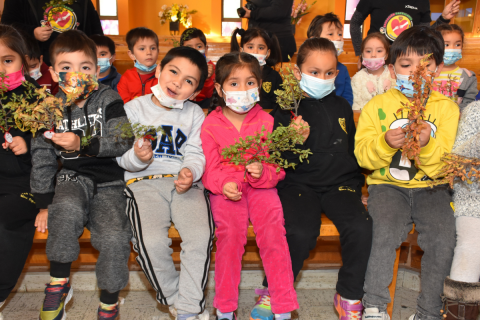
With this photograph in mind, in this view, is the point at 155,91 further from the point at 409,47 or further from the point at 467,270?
the point at 467,270

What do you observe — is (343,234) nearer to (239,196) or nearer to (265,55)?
(239,196)

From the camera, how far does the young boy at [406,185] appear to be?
2.12 metres

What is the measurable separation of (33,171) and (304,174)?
1.74m

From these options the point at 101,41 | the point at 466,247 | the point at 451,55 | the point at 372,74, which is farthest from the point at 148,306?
the point at 451,55

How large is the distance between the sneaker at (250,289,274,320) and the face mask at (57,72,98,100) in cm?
163

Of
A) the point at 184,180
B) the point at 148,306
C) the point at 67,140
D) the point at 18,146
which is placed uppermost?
the point at 67,140

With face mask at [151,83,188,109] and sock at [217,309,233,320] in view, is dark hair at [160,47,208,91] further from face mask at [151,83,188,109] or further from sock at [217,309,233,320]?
sock at [217,309,233,320]

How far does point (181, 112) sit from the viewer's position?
2.56m

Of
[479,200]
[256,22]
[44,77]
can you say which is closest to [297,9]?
[256,22]

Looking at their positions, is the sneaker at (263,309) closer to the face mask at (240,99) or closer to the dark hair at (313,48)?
the face mask at (240,99)

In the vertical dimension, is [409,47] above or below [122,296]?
above

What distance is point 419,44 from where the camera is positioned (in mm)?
2461

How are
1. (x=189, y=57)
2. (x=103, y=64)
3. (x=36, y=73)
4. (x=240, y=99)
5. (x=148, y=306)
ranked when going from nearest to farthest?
1. (x=240, y=99)
2. (x=189, y=57)
3. (x=148, y=306)
4. (x=36, y=73)
5. (x=103, y=64)

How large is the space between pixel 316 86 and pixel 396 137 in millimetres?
648
